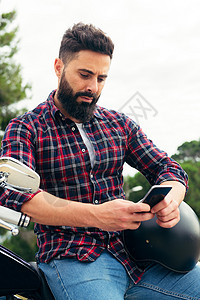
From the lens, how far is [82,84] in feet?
8.02

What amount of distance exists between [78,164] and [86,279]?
66cm

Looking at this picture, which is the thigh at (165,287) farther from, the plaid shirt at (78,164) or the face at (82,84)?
the face at (82,84)

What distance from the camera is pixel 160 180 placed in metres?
→ 2.43

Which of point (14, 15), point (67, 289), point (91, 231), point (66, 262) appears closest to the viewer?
point (67, 289)

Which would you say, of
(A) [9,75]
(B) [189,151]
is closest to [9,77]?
(A) [9,75]

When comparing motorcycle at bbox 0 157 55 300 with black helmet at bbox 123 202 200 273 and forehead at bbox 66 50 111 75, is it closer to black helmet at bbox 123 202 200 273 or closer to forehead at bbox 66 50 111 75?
black helmet at bbox 123 202 200 273

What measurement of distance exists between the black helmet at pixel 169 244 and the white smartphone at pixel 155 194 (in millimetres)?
279

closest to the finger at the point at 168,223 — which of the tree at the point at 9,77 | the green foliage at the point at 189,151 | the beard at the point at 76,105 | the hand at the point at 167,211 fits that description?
the hand at the point at 167,211

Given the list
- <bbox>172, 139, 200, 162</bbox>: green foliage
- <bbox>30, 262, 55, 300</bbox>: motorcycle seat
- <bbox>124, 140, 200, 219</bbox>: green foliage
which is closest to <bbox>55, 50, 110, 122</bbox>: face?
<bbox>30, 262, 55, 300</bbox>: motorcycle seat

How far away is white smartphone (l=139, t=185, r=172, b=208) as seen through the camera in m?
1.85

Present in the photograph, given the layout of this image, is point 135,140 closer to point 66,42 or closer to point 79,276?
point 66,42

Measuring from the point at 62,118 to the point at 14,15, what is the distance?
16852 millimetres

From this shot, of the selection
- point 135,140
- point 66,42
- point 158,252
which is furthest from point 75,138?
point 158,252

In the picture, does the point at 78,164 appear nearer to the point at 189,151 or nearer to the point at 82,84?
the point at 82,84
